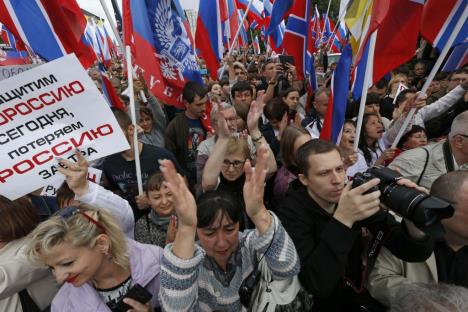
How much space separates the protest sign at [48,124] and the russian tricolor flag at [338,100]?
65.9 inches

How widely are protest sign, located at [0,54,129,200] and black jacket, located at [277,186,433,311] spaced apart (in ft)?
3.84

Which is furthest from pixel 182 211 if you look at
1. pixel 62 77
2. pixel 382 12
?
pixel 382 12

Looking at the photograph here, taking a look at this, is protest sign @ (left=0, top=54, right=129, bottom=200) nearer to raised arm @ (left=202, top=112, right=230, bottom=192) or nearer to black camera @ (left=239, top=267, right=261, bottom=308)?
raised arm @ (left=202, top=112, right=230, bottom=192)

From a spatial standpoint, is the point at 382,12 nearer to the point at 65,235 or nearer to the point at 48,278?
the point at 65,235

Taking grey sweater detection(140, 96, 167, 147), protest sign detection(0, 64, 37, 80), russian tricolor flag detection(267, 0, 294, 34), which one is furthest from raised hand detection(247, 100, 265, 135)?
russian tricolor flag detection(267, 0, 294, 34)

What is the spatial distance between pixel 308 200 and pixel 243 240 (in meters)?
0.42

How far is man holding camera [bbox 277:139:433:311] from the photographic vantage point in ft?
4.73

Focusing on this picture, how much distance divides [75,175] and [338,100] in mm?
2071

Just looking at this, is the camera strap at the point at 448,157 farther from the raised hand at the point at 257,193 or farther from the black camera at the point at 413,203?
the raised hand at the point at 257,193

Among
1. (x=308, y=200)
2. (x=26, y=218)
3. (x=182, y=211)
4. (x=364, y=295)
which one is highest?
(x=182, y=211)

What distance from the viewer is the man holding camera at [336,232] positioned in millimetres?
1442

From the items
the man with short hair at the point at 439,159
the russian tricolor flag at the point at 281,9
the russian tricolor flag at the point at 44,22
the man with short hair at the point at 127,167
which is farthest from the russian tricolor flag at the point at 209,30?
the man with short hair at the point at 439,159

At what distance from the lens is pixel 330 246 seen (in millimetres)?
1466

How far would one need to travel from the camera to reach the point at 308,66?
4.86 metres
